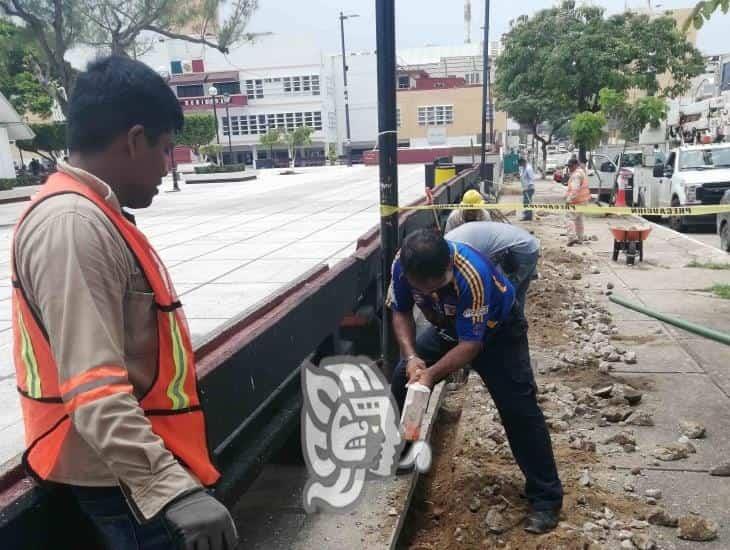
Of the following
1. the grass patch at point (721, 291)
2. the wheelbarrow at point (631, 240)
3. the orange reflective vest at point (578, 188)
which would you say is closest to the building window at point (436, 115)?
the orange reflective vest at point (578, 188)

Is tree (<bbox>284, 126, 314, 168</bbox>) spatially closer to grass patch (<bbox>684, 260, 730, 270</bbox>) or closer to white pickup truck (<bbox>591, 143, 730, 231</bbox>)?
white pickup truck (<bbox>591, 143, 730, 231</bbox>)

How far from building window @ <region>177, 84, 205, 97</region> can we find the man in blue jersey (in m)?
71.7

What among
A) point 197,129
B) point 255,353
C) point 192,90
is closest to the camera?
point 255,353

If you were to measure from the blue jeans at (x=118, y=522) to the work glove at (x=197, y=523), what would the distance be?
12 cm

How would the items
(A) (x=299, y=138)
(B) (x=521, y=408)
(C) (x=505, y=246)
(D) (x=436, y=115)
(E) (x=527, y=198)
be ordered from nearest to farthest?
(B) (x=521, y=408)
(C) (x=505, y=246)
(E) (x=527, y=198)
(A) (x=299, y=138)
(D) (x=436, y=115)

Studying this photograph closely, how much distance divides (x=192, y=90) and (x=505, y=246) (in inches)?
2792

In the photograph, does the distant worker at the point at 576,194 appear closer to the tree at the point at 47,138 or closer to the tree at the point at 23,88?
the tree at the point at 47,138

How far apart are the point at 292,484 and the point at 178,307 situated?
88.8 inches

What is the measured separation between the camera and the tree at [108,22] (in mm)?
18922

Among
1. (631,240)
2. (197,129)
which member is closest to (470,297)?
(631,240)

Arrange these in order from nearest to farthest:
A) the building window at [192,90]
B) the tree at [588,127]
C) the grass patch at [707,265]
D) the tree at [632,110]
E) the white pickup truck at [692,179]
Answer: the grass patch at [707,265] → the white pickup truck at [692,179] → the tree at [632,110] → the tree at [588,127] → the building window at [192,90]

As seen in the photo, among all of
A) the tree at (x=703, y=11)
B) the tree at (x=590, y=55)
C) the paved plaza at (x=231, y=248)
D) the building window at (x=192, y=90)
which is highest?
the building window at (x=192, y=90)

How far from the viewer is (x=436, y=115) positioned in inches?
2591

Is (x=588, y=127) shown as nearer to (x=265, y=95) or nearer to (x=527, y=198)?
(x=527, y=198)
